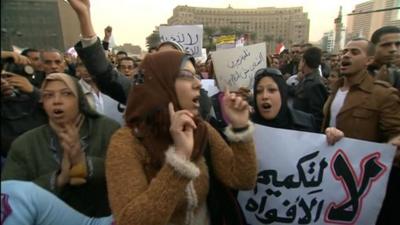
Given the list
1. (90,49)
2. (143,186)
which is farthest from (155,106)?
(90,49)

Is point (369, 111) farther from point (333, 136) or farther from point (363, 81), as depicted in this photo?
point (333, 136)

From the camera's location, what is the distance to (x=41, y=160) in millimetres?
1847

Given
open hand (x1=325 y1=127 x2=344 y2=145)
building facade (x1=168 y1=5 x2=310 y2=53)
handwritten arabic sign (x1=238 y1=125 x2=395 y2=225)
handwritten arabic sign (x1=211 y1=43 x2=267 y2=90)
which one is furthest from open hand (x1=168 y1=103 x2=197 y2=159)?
building facade (x1=168 y1=5 x2=310 y2=53)

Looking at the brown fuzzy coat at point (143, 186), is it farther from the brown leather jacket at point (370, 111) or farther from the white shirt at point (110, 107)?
the white shirt at point (110, 107)

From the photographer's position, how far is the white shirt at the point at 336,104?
10.5 feet

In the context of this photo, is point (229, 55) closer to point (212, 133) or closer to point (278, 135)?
point (278, 135)

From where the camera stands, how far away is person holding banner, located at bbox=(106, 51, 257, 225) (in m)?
1.33

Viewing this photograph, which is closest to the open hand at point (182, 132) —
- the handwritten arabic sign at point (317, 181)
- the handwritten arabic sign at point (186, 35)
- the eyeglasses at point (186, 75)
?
the eyeglasses at point (186, 75)

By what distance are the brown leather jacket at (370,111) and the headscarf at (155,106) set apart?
161 cm

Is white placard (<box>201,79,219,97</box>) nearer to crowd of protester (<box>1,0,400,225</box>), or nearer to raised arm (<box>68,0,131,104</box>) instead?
crowd of protester (<box>1,0,400,225</box>)

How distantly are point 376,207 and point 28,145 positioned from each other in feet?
6.44

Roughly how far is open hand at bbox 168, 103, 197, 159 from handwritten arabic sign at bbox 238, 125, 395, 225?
981mm

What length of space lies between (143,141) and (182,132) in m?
0.23

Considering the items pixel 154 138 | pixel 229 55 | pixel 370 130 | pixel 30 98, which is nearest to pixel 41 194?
pixel 154 138
